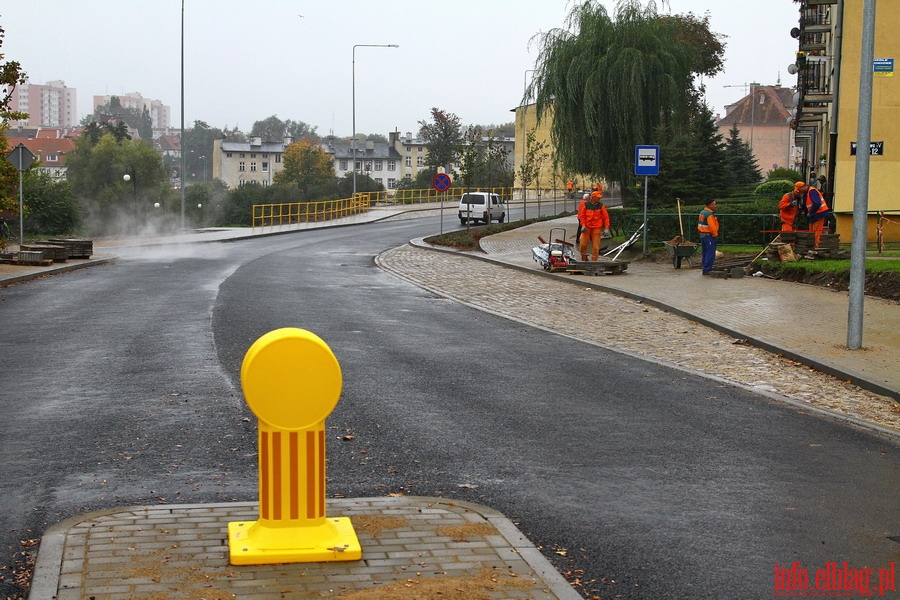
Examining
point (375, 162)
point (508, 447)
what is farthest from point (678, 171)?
point (375, 162)

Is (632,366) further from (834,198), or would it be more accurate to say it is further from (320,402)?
(834,198)

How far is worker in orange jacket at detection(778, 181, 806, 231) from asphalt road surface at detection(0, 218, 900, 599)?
1074cm

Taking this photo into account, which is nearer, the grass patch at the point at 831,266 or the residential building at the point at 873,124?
the grass patch at the point at 831,266

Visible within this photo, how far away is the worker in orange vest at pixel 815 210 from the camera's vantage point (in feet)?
74.3

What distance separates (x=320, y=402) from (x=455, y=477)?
2.01 metres

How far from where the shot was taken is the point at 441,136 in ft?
393

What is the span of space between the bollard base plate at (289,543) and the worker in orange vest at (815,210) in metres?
19.5

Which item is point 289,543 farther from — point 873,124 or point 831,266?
point 873,124

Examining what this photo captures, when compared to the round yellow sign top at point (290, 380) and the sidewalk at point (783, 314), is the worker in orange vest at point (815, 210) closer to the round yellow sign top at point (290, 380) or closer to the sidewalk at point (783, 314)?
the sidewalk at point (783, 314)

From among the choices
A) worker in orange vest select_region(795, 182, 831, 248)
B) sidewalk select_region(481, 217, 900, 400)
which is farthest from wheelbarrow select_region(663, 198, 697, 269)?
worker in orange vest select_region(795, 182, 831, 248)

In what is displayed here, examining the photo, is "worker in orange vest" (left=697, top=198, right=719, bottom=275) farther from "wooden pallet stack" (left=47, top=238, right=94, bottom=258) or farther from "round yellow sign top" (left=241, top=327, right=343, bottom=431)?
"round yellow sign top" (left=241, top=327, right=343, bottom=431)

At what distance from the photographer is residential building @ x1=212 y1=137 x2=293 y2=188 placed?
538ft

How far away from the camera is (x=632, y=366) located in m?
12.0

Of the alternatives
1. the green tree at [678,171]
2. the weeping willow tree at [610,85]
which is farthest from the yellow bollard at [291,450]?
the weeping willow tree at [610,85]
